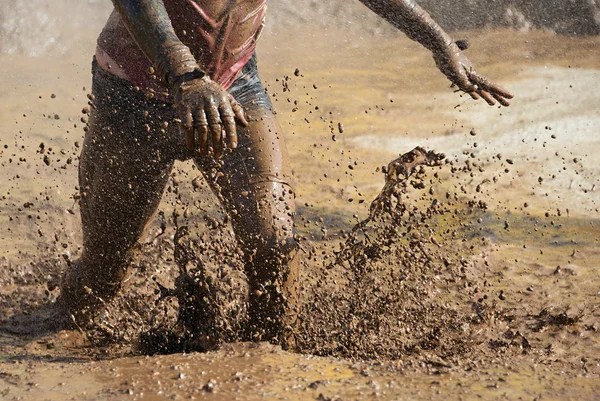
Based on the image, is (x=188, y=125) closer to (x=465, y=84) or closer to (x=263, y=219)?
(x=263, y=219)

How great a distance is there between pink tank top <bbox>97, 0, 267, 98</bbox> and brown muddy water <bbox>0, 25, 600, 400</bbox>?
1.00 ft

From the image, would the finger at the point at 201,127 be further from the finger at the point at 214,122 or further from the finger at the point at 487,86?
the finger at the point at 487,86

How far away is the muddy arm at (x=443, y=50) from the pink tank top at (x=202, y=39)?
0.65 metres

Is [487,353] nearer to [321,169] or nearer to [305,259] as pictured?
[305,259]

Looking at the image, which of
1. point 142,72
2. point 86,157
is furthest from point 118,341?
point 142,72

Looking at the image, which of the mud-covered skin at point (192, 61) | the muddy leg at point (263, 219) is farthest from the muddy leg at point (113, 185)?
the mud-covered skin at point (192, 61)

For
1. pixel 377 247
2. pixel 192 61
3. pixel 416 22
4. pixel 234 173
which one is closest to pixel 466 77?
pixel 416 22

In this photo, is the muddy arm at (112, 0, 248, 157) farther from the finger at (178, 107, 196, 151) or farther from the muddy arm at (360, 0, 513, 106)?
the muddy arm at (360, 0, 513, 106)

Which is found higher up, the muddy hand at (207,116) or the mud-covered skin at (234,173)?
the muddy hand at (207,116)

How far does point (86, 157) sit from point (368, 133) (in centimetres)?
420

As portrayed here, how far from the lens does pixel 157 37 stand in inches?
127

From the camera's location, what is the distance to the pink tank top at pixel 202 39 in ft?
11.9

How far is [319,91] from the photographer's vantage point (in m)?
8.98

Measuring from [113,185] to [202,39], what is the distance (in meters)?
0.71
